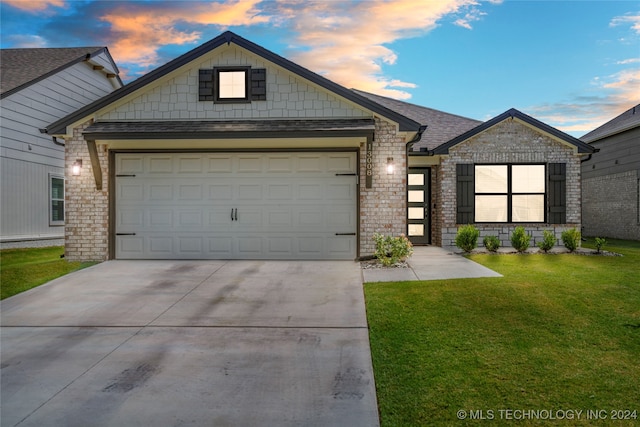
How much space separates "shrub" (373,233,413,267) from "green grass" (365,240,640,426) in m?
1.83

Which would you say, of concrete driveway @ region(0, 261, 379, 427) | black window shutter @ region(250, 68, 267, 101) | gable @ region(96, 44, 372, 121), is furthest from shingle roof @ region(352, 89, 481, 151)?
concrete driveway @ region(0, 261, 379, 427)

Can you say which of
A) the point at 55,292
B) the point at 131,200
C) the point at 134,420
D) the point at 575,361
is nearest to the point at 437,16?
the point at 131,200

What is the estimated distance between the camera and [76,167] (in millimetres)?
10453

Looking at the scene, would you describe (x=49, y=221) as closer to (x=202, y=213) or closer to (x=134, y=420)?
(x=202, y=213)

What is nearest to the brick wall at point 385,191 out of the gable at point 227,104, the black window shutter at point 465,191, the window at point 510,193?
the gable at point 227,104

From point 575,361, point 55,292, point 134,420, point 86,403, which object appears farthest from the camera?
point 55,292

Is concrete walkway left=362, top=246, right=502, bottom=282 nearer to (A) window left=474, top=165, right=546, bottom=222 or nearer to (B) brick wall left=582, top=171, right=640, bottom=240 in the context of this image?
(A) window left=474, top=165, right=546, bottom=222

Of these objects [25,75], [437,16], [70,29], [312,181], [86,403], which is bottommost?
[86,403]

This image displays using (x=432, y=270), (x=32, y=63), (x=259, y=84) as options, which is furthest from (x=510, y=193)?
(x=32, y=63)

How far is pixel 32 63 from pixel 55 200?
204 inches

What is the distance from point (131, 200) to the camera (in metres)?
10.8

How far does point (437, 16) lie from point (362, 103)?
4.21m

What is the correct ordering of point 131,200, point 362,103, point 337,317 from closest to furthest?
point 337,317
point 362,103
point 131,200

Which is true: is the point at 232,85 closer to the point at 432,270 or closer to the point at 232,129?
the point at 232,129
